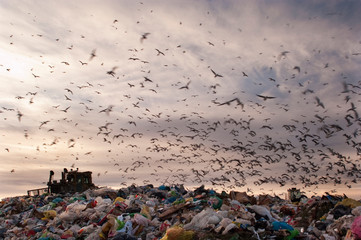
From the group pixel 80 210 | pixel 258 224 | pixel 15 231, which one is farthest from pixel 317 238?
pixel 15 231

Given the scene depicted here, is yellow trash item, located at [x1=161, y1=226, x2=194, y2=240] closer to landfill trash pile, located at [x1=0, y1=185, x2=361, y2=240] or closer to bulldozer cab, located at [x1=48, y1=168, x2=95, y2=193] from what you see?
landfill trash pile, located at [x1=0, y1=185, x2=361, y2=240]

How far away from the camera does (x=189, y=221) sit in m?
6.41

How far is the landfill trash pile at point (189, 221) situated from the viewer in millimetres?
5609

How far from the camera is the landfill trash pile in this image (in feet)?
18.4

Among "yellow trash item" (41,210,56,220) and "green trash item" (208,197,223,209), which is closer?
"green trash item" (208,197,223,209)

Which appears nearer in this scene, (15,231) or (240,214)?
(240,214)

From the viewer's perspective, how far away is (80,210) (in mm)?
8211

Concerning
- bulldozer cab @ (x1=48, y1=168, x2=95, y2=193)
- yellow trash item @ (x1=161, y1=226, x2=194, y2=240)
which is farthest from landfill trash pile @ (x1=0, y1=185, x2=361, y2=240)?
bulldozer cab @ (x1=48, y1=168, x2=95, y2=193)

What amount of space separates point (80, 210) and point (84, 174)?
27.6ft

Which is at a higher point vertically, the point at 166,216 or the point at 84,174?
the point at 84,174

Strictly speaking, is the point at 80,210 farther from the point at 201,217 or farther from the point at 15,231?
the point at 201,217

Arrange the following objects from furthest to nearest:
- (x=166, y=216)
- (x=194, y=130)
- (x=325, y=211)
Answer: (x=194, y=130) < (x=325, y=211) < (x=166, y=216)

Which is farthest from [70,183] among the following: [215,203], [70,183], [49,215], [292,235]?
[292,235]

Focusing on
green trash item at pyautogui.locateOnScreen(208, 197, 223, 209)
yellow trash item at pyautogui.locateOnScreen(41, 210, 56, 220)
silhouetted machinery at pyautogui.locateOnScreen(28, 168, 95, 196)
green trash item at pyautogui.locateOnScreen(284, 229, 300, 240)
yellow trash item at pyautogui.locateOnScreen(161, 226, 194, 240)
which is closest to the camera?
yellow trash item at pyautogui.locateOnScreen(161, 226, 194, 240)
